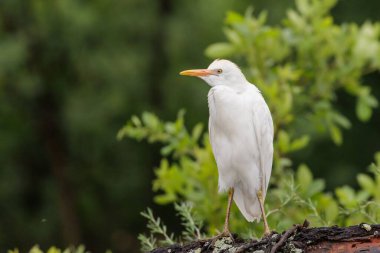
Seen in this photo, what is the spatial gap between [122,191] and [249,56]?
20.9 feet

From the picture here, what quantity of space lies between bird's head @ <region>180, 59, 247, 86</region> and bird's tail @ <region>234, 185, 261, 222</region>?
0.66 metres

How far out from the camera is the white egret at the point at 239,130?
466cm

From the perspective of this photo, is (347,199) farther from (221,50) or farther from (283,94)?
(221,50)

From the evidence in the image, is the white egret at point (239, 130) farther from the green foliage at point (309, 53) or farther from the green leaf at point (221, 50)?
the green leaf at point (221, 50)

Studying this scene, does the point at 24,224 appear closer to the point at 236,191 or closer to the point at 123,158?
the point at 123,158

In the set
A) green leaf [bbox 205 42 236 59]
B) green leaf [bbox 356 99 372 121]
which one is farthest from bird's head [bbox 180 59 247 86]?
green leaf [bbox 356 99 372 121]

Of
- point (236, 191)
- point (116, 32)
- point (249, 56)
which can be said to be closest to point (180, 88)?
point (116, 32)

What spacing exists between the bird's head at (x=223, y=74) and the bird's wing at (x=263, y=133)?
19cm

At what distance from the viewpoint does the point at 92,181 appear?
13.0 meters

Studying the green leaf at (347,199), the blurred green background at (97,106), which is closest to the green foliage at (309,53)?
the green leaf at (347,199)

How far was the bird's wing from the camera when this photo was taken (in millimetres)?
4648

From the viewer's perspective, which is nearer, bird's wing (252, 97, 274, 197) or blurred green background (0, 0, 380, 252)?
bird's wing (252, 97, 274, 197)

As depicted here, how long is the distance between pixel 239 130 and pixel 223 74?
0.35 meters

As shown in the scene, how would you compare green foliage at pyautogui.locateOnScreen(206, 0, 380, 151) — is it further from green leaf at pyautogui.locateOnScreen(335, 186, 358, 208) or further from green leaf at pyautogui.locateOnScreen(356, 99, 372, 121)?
green leaf at pyautogui.locateOnScreen(335, 186, 358, 208)
